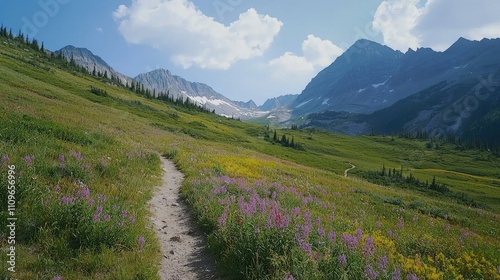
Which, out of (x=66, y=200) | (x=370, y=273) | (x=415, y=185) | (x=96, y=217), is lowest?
(x=415, y=185)

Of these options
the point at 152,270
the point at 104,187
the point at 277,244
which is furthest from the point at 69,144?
the point at 277,244

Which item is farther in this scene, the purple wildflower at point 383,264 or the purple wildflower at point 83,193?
the purple wildflower at point 83,193

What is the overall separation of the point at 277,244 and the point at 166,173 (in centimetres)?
1292

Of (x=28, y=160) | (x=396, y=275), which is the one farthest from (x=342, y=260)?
(x=28, y=160)

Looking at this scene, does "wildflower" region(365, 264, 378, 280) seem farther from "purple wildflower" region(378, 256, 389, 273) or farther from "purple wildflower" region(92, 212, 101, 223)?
"purple wildflower" region(92, 212, 101, 223)

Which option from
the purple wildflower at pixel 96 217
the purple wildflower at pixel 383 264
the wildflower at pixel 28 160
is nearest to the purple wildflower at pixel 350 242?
the purple wildflower at pixel 383 264

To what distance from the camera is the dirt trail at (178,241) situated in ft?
22.3

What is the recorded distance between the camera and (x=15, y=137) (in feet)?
37.9

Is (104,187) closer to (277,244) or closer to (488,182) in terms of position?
(277,244)

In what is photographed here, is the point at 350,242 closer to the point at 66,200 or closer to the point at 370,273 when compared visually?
the point at 370,273

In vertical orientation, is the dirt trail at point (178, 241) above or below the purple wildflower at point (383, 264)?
below

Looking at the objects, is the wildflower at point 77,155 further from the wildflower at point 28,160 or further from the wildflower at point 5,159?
the wildflower at point 5,159

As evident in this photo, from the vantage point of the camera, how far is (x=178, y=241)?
28.1 feet

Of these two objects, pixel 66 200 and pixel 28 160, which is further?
pixel 28 160
